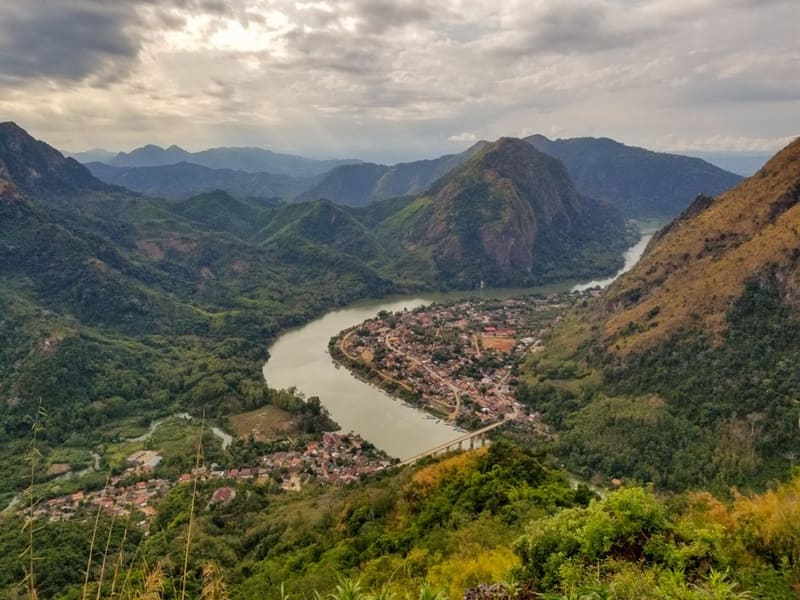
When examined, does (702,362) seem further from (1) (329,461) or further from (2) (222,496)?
(2) (222,496)

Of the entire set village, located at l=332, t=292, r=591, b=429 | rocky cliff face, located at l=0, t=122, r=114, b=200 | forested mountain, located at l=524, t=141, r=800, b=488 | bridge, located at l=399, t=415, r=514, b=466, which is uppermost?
rocky cliff face, located at l=0, t=122, r=114, b=200

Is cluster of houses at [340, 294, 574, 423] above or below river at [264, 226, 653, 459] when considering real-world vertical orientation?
above

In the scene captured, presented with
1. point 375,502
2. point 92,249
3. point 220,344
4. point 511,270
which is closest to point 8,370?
point 220,344

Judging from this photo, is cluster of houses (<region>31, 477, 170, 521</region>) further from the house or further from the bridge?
the bridge

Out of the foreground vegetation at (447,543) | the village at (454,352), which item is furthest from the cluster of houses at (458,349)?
the foreground vegetation at (447,543)

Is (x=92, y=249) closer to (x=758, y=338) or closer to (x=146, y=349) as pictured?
(x=146, y=349)

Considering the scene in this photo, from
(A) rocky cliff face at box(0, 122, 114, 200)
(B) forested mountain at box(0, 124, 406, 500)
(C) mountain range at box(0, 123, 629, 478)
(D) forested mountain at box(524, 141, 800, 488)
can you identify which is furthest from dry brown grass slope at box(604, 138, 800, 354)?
(A) rocky cliff face at box(0, 122, 114, 200)

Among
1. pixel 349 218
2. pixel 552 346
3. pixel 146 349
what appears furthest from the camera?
pixel 349 218

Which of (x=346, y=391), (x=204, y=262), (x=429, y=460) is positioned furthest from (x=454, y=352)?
(x=204, y=262)
